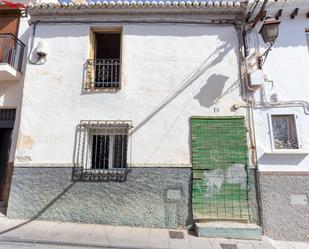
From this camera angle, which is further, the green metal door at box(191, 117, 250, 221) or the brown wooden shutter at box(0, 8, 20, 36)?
the brown wooden shutter at box(0, 8, 20, 36)

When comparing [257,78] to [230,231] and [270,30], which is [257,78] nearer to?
[270,30]

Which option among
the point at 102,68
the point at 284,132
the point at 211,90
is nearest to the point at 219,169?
the point at 284,132

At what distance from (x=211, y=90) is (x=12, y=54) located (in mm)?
5782

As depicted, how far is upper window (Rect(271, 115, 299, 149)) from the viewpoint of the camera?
571 centimetres

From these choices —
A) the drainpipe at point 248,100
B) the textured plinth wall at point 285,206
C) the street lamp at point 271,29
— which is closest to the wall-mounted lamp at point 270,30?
the street lamp at point 271,29

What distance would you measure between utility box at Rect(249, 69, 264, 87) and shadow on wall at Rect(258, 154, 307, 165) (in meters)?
1.78

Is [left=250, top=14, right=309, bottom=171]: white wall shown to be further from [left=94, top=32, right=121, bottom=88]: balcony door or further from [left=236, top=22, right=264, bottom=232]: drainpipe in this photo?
[left=94, top=32, right=121, bottom=88]: balcony door

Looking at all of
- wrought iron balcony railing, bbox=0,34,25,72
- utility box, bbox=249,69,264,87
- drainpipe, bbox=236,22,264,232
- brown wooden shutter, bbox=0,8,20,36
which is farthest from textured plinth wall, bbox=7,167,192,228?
brown wooden shutter, bbox=0,8,20,36

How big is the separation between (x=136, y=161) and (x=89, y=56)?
3.14 m

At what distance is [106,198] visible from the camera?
219 inches

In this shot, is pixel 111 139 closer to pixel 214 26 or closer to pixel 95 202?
pixel 95 202

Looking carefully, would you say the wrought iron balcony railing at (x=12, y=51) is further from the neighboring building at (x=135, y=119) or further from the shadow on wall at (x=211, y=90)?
the shadow on wall at (x=211, y=90)

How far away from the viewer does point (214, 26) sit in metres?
6.39

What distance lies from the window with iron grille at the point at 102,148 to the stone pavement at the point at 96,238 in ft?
4.07
